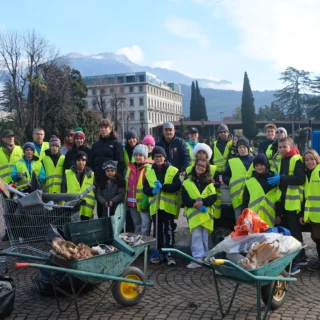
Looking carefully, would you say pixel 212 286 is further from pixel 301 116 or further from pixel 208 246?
pixel 301 116

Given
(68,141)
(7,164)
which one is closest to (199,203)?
(68,141)

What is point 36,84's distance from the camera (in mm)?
38719

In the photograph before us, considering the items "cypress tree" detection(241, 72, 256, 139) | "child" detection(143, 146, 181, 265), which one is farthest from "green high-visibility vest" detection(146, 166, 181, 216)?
"cypress tree" detection(241, 72, 256, 139)

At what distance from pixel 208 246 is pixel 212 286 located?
4.76 feet

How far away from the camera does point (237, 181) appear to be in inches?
261

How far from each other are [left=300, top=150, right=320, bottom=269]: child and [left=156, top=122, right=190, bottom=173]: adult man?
2.27 m

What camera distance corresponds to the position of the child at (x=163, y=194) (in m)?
6.50

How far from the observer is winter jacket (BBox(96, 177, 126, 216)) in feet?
21.7

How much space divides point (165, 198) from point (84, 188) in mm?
1319

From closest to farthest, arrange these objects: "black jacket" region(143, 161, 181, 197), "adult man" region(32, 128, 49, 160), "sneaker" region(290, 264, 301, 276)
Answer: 1. "sneaker" region(290, 264, 301, 276)
2. "black jacket" region(143, 161, 181, 197)
3. "adult man" region(32, 128, 49, 160)

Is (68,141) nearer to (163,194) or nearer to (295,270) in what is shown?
(163,194)

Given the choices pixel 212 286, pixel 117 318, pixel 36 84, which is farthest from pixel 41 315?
pixel 36 84

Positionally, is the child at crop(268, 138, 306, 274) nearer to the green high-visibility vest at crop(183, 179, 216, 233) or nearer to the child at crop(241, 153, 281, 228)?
the child at crop(241, 153, 281, 228)

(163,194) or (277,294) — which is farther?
(163,194)
